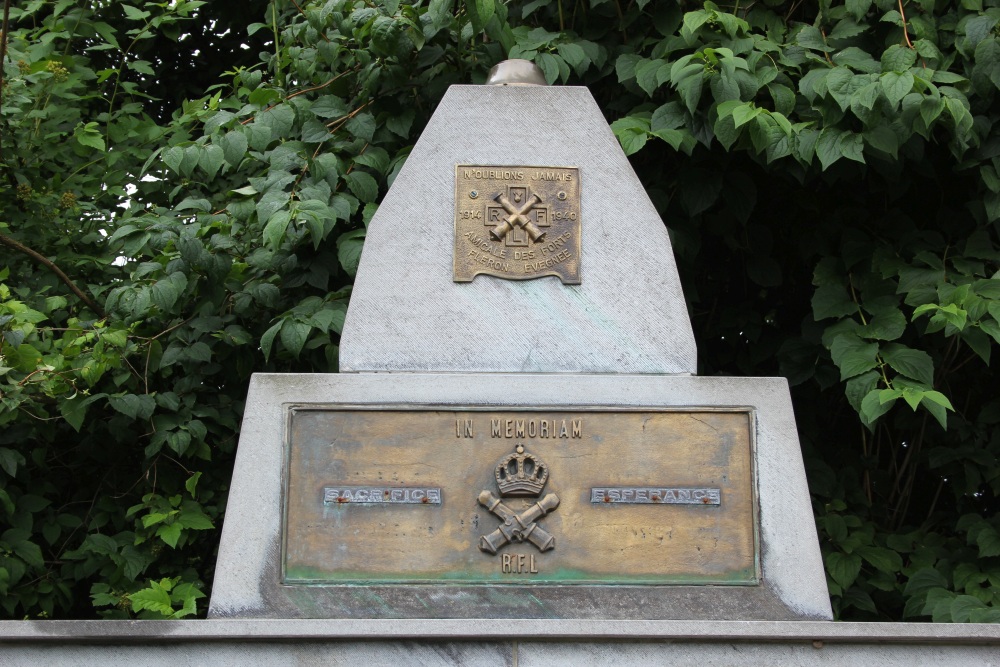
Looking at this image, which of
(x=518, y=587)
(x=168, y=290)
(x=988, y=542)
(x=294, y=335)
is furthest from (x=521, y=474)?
(x=988, y=542)

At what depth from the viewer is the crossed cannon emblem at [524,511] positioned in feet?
13.2

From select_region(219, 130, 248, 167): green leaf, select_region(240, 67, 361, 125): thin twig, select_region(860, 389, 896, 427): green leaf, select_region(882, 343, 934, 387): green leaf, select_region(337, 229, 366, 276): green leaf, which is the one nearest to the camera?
select_region(860, 389, 896, 427): green leaf

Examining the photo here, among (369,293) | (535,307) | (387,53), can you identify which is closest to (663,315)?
(535,307)

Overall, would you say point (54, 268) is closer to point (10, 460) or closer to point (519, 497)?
point (10, 460)

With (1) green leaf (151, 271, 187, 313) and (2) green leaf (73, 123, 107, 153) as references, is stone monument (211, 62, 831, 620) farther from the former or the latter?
(2) green leaf (73, 123, 107, 153)

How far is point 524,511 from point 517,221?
39.0 inches

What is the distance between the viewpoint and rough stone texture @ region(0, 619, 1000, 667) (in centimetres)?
374

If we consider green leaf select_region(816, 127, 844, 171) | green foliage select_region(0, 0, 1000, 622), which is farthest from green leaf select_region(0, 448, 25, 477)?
green leaf select_region(816, 127, 844, 171)

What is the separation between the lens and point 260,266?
5289mm

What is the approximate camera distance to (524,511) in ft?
13.3

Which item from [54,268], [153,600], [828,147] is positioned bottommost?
[153,600]

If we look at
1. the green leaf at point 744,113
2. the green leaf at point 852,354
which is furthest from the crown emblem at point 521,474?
the green leaf at point 744,113

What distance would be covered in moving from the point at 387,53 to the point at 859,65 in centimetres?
183

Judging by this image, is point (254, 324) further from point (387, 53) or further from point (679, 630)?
point (679, 630)
